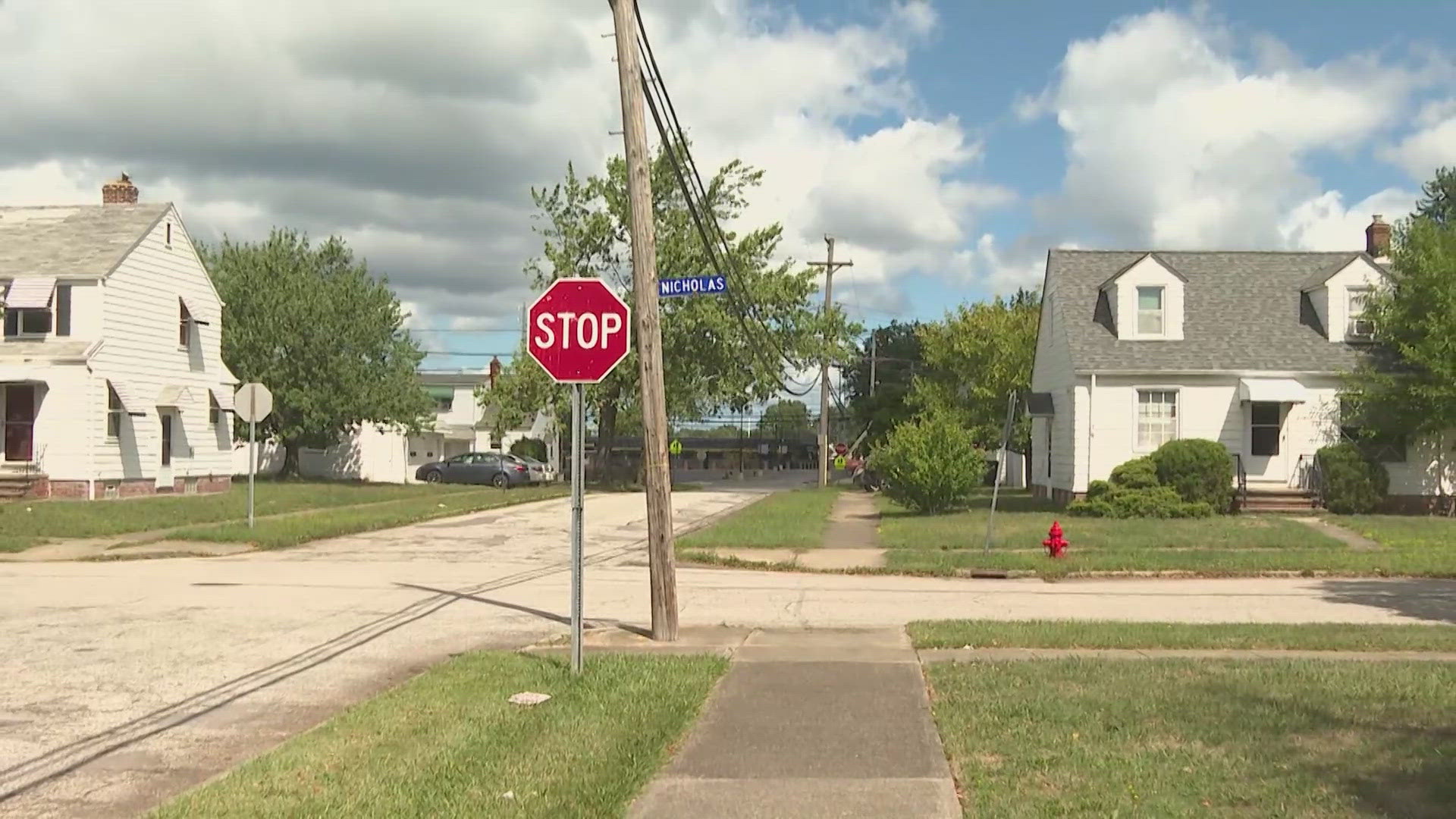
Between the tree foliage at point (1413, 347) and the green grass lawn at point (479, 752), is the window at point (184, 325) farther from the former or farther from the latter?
the tree foliage at point (1413, 347)

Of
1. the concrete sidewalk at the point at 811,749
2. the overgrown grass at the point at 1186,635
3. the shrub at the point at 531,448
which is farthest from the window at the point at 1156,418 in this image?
the shrub at the point at 531,448

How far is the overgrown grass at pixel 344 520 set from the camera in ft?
71.9

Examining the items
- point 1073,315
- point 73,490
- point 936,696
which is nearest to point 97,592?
point 936,696

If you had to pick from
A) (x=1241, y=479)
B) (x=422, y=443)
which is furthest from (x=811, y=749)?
(x=422, y=443)

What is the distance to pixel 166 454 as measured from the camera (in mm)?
32750

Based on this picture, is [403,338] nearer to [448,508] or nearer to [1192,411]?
[448,508]

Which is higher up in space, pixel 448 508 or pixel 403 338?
pixel 403 338

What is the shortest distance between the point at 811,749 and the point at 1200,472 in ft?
68.6

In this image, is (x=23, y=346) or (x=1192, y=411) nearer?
(x=1192, y=411)

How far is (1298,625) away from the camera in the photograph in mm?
11492

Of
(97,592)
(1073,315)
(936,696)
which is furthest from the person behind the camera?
(1073,315)

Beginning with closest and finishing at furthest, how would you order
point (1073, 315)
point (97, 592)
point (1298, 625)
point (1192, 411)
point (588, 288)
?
point (588, 288) < point (1298, 625) < point (97, 592) < point (1192, 411) < point (1073, 315)

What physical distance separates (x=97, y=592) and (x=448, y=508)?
675 inches

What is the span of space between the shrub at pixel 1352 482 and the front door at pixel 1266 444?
954mm
